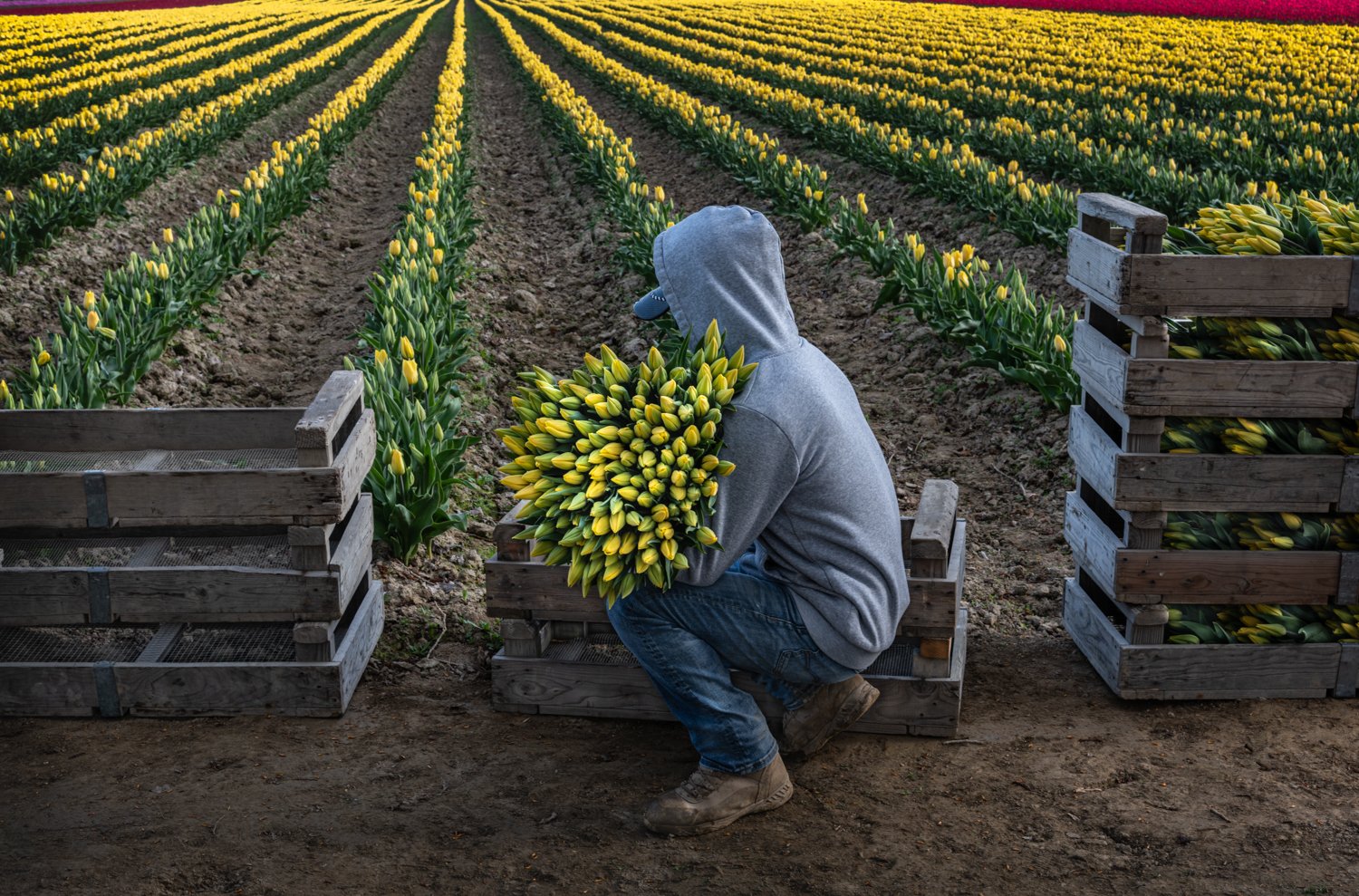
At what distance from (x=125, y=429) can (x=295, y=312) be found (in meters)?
5.94

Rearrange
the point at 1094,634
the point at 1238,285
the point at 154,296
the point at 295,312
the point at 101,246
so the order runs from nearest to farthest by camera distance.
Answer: the point at 1238,285 < the point at 1094,634 < the point at 154,296 < the point at 295,312 < the point at 101,246

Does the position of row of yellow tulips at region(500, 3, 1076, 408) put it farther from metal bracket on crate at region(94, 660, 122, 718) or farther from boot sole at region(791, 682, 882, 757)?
metal bracket on crate at region(94, 660, 122, 718)

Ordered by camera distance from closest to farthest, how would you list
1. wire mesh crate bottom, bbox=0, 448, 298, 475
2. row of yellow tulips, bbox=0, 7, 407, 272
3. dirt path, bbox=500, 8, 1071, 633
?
wire mesh crate bottom, bbox=0, 448, 298, 475 < dirt path, bbox=500, 8, 1071, 633 < row of yellow tulips, bbox=0, 7, 407, 272

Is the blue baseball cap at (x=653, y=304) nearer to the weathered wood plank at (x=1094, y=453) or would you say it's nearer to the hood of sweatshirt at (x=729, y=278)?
the hood of sweatshirt at (x=729, y=278)

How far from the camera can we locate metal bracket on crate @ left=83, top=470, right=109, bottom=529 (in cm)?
388

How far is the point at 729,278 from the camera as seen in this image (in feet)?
10.9

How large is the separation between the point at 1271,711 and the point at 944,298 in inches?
182

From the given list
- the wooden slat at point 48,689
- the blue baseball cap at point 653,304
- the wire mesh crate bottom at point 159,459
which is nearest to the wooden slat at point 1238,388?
the blue baseball cap at point 653,304

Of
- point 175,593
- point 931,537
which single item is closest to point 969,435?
point 931,537

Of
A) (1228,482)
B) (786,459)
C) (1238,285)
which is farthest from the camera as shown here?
(1228,482)

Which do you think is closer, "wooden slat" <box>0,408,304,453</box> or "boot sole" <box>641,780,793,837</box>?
"boot sole" <box>641,780,793,837</box>

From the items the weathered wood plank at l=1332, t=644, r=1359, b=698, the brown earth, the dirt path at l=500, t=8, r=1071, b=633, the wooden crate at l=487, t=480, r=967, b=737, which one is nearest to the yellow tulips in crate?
the wooden crate at l=487, t=480, r=967, b=737

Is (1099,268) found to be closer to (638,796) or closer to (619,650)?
(619,650)

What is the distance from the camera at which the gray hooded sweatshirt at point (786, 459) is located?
10.7 feet
